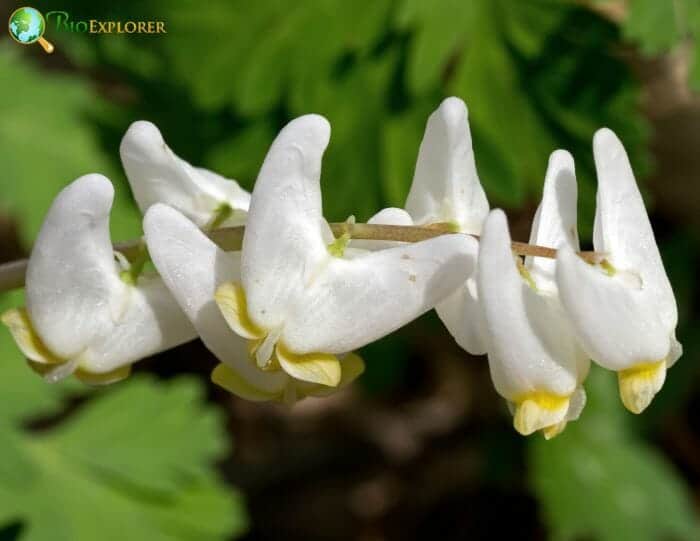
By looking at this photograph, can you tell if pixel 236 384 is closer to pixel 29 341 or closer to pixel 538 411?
pixel 29 341

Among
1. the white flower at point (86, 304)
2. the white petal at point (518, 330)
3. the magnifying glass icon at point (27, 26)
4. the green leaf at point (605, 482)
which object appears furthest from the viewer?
the green leaf at point (605, 482)

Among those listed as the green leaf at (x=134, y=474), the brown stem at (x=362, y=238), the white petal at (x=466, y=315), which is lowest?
the green leaf at (x=134, y=474)

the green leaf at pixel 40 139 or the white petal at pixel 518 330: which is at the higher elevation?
the white petal at pixel 518 330

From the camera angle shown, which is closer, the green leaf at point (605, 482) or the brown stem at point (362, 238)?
the brown stem at point (362, 238)

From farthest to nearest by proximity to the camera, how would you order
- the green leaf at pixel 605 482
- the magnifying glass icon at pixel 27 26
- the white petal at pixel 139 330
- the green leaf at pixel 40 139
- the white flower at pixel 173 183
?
the green leaf at pixel 605 482
the green leaf at pixel 40 139
the magnifying glass icon at pixel 27 26
the white flower at pixel 173 183
the white petal at pixel 139 330

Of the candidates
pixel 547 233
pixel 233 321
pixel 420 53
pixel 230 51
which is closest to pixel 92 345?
pixel 233 321

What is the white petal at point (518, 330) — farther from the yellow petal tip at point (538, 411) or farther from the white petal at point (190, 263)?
the white petal at point (190, 263)

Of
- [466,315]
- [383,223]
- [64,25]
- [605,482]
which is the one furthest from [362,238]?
[605,482]

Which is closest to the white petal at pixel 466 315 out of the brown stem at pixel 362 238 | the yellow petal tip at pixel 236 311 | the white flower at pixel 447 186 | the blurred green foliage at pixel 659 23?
the white flower at pixel 447 186
